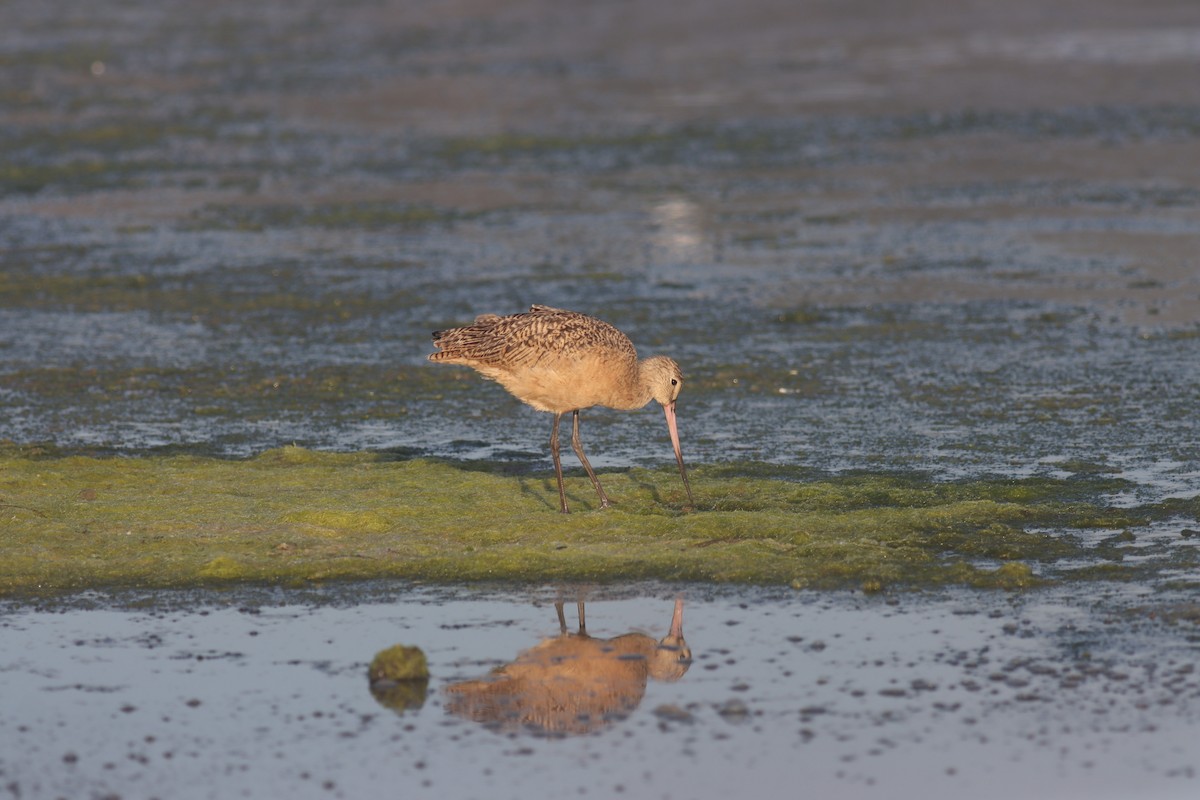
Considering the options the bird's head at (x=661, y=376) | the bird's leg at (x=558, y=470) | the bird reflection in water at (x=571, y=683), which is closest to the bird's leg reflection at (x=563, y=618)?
the bird reflection in water at (x=571, y=683)

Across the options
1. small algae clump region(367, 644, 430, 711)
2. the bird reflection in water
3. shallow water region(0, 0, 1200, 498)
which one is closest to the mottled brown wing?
shallow water region(0, 0, 1200, 498)

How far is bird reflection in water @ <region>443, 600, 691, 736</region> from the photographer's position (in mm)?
5992

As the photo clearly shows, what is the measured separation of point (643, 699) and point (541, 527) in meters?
2.14

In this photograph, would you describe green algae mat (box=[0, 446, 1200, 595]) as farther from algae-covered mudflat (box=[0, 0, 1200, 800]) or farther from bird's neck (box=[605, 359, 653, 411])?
bird's neck (box=[605, 359, 653, 411])

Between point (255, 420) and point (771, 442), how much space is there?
3.02 meters

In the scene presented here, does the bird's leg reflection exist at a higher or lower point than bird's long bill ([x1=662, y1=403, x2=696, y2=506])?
lower

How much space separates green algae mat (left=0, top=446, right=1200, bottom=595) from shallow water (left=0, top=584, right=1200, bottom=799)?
11.7 inches

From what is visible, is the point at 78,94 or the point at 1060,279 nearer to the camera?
the point at 1060,279

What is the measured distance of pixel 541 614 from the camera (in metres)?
7.09

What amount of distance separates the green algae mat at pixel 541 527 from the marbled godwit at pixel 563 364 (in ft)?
1.16

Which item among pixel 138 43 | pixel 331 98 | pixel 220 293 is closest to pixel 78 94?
pixel 331 98

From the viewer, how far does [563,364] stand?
8578mm

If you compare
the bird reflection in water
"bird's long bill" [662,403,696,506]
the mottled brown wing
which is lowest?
the bird reflection in water

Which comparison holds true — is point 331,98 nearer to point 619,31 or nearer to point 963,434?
point 619,31
